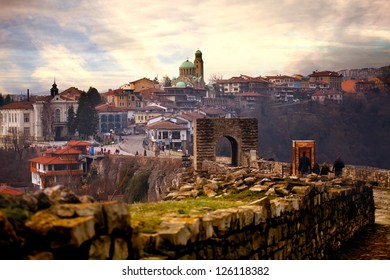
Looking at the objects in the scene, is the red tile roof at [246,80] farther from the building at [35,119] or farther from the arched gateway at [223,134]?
the building at [35,119]

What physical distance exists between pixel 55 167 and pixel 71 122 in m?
4.40

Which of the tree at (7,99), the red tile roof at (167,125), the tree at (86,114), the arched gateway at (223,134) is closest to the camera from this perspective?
the tree at (7,99)

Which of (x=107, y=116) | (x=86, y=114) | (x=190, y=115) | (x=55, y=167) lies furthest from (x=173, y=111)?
(x=55, y=167)

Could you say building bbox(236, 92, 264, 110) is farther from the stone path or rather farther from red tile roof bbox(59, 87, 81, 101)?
the stone path

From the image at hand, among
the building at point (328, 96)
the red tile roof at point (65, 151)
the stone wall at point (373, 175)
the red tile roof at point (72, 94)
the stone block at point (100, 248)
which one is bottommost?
the stone wall at point (373, 175)

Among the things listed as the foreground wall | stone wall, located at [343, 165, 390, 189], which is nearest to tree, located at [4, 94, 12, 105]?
the foreground wall

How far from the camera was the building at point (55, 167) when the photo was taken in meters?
9.72

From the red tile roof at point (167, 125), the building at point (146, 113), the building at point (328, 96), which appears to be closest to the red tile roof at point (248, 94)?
the building at point (146, 113)

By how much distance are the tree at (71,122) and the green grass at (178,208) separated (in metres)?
9.51

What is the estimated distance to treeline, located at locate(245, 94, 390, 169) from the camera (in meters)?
19.7

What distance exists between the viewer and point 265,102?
42.2m

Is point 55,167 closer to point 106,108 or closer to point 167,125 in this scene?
point 106,108

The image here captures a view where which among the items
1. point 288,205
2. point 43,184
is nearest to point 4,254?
point 288,205

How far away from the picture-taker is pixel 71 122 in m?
15.2
